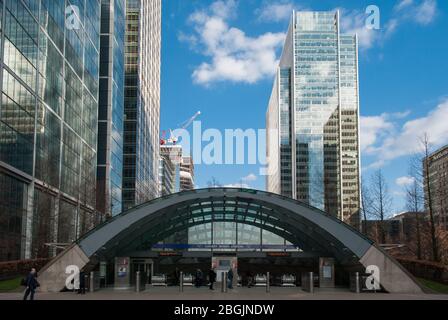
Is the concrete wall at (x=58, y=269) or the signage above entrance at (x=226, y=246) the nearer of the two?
the concrete wall at (x=58, y=269)

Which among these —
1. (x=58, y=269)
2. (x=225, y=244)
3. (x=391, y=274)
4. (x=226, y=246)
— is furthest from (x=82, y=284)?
(x=391, y=274)

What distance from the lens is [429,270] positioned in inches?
1372

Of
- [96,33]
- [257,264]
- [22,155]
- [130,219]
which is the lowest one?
[257,264]

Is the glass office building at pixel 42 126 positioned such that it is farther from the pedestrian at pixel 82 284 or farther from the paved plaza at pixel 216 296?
the paved plaza at pixel 216 296

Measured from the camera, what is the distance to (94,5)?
276 ft

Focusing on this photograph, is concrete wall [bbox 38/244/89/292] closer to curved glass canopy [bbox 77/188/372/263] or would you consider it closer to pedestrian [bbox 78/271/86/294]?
curved glass canopy [bbox 77/188/372/263]

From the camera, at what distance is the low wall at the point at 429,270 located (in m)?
32.9

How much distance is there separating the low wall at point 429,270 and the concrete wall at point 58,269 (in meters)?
19.5

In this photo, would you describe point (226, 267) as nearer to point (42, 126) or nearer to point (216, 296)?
point (216, 296)

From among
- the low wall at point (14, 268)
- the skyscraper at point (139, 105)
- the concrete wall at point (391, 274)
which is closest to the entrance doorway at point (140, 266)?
the low wall at point (14, 268)

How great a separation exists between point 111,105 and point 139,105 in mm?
24872

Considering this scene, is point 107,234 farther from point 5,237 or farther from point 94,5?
point 94,5

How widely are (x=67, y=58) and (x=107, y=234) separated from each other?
43947 millimetres
